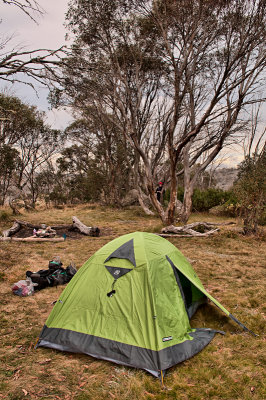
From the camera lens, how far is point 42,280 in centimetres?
548

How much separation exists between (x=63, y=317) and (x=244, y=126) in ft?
43.4

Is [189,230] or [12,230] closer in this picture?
[12,230]

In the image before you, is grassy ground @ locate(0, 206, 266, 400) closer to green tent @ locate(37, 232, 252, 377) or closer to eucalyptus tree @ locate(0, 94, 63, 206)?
green tent @ locate(37, 232, 252, 377)

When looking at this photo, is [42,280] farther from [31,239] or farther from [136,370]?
[31,239]

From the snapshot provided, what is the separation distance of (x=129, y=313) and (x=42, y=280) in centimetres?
269

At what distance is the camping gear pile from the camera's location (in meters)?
5.15

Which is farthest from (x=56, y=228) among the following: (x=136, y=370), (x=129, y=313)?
(x=136, y=370)

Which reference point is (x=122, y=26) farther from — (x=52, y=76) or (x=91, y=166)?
(x=91, y=166)

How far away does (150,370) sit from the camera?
9.68 ft

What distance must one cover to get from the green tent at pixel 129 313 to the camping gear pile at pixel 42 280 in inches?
63.5

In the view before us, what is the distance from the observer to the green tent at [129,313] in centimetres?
317

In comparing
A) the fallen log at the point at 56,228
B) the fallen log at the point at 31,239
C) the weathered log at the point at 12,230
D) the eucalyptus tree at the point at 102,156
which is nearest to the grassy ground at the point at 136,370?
the fallen log at the point at 31,239

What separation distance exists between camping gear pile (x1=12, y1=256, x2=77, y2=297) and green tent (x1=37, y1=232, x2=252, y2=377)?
1.61m

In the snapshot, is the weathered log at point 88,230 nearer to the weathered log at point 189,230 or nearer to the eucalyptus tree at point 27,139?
the weathered log at point 189,230
